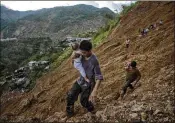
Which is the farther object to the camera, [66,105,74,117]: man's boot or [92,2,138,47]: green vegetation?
[92,2,138,47]: green vegetation

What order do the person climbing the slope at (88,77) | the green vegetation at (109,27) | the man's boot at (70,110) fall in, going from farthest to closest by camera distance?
the green vegetation at (109,27) → the man's boot at (70,110) → the person climbing the slope at (88,77)

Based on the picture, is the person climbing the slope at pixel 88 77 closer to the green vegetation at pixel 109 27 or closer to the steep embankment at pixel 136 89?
the steep embankment at pixel 136 89

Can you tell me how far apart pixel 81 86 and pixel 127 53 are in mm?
8563

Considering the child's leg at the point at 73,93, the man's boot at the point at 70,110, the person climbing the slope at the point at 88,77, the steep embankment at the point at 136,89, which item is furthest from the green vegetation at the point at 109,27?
the person climbing the slope at the point at 88,77

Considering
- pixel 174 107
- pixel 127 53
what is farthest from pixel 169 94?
pixel 127 53

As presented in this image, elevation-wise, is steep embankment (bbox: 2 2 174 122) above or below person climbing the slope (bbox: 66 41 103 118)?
below

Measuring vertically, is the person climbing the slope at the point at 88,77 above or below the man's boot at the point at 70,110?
above

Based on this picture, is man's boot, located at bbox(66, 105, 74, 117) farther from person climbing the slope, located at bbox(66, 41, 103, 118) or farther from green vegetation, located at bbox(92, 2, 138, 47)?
green vegetation, located at bbox(92, 2, 138, 47)

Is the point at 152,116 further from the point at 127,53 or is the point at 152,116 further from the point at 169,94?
the point at 127,53

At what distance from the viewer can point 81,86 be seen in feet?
20.8

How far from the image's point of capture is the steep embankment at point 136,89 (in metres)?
7.06

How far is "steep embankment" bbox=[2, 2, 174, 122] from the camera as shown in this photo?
7.06 m

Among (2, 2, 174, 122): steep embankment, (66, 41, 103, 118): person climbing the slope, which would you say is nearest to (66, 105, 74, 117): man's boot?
(2, 2, 174, 122): steep embankment

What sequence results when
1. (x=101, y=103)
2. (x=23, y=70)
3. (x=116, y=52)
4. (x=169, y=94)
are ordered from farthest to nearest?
(x=23, y=70) → (x=116, y=52) → (x=101, y=103) → (x=169, y=94)
